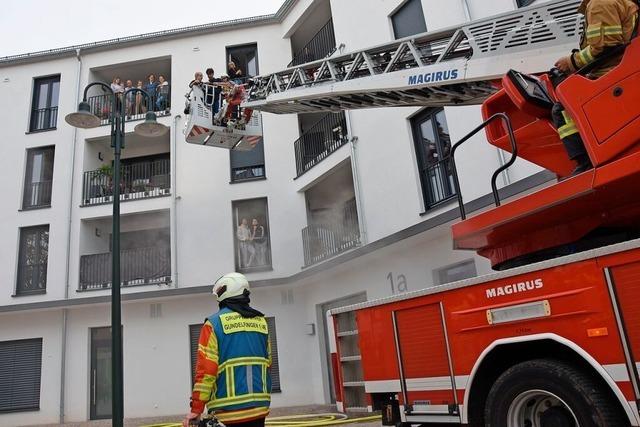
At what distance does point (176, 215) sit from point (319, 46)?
624 cm

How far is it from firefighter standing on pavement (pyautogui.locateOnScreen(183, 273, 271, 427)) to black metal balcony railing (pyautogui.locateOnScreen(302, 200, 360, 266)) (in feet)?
30.3

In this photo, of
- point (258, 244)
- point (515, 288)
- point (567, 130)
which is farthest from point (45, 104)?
point (515, 288)

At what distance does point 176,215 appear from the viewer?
15.4 m

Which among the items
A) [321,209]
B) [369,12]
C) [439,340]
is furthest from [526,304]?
[321,209]

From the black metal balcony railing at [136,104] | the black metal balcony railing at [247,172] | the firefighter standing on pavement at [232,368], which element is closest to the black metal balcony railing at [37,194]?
the black metal balcony railing at [136,104]

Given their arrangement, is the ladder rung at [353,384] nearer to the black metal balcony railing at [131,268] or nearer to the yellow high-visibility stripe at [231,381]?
the yellow high-visibility stripe at [231,381]

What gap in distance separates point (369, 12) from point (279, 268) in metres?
6.73

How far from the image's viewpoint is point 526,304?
3213mm

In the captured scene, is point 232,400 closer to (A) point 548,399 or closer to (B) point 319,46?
(A) point 548,399

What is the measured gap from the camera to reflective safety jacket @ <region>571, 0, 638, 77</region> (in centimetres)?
347

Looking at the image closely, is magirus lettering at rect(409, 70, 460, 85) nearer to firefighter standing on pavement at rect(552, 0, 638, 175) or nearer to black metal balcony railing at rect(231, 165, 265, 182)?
firefighter standing on pavement at rect(552, 0, 638, 175)

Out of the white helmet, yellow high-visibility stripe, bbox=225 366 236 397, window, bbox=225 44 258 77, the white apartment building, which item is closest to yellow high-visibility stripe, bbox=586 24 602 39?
the white helmet

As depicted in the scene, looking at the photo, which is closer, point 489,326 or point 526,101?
point 489,326

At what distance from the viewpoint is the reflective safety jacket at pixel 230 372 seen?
3447 millimetres
